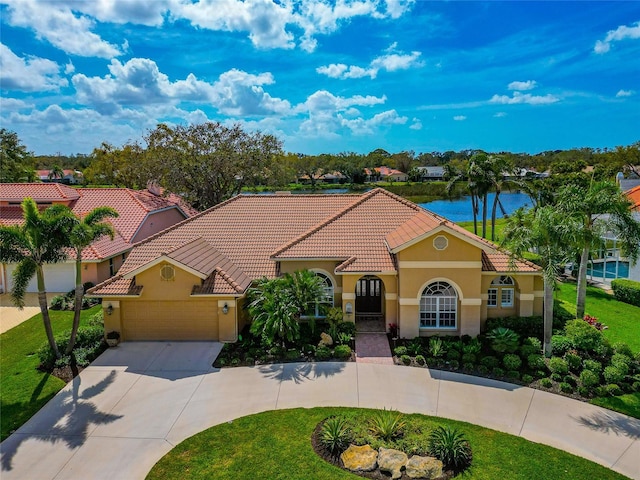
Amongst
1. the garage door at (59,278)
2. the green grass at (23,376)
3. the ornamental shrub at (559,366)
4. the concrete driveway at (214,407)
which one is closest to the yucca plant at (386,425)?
the concrete driveway at (214,407)

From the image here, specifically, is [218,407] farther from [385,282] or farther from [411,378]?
[385,282]

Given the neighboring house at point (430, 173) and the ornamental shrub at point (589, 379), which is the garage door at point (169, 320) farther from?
the neighboring house at point (430, 173)

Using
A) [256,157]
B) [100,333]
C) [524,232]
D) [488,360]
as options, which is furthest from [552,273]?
[256,157]

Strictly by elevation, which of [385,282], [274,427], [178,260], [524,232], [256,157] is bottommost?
[274,427]

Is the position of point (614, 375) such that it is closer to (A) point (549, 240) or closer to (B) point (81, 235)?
(A) point (549, 240)

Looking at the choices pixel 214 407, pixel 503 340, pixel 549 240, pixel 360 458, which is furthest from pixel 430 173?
pixel 360 458

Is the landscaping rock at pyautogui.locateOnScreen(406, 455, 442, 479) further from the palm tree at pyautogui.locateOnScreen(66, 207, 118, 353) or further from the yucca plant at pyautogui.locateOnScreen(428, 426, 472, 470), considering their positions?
the palm tree at pyautogui.locateOnScreen(66, 207, 118, 353)
